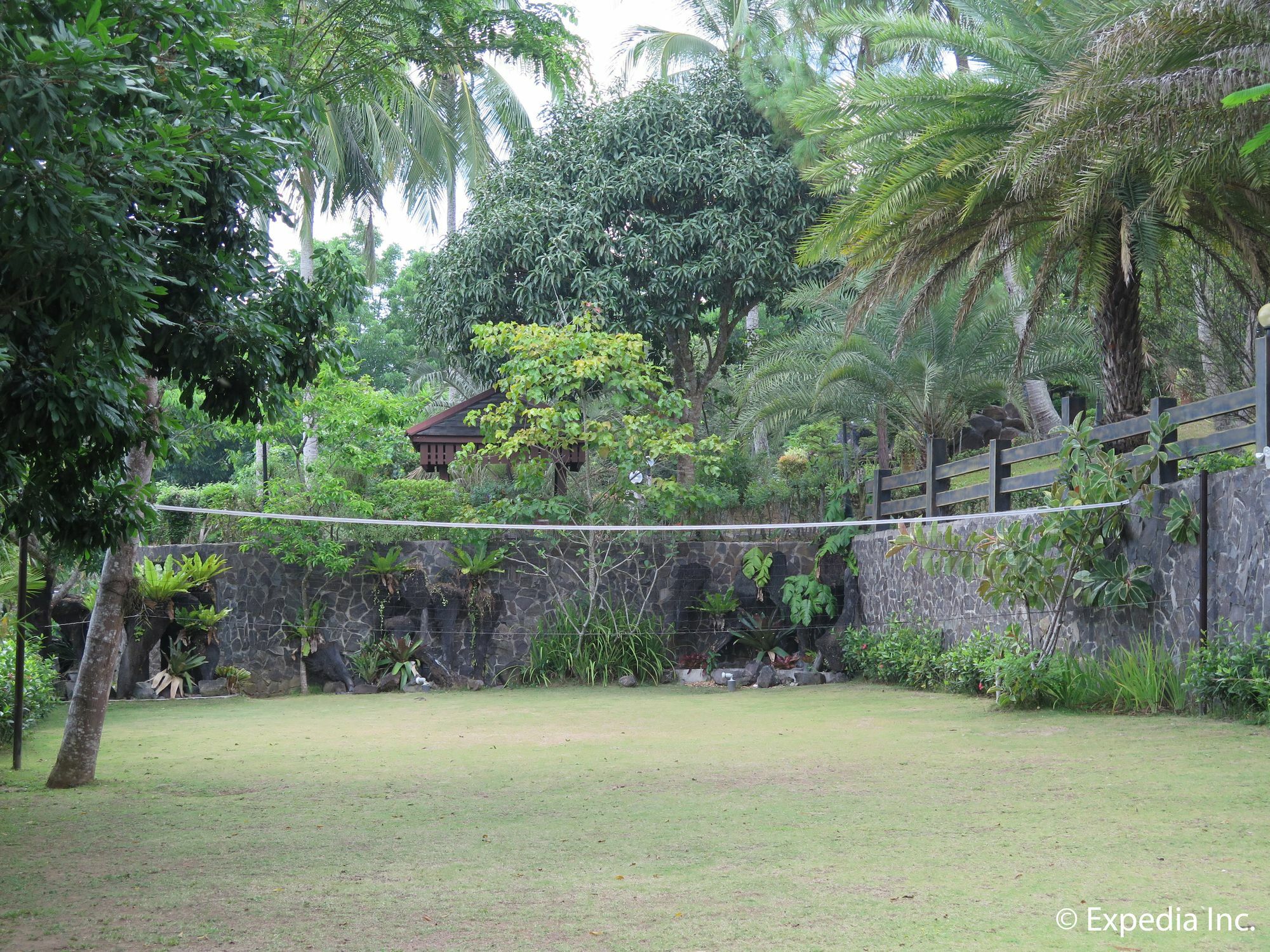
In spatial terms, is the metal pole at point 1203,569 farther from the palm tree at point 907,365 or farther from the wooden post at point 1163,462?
the palm tree at point 907,365

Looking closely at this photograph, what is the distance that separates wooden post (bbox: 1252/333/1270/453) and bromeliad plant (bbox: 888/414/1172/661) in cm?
100

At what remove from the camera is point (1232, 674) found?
7.85 metres

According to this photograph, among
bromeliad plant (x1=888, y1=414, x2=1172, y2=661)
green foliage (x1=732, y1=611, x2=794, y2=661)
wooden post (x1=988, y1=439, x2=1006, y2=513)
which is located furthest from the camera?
green foliage (x1=732, y1=611, x2=794, y2=661)

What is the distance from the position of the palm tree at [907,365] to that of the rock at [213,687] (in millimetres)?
7515

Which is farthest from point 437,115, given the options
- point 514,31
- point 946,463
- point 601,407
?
point 946,463

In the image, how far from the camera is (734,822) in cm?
523

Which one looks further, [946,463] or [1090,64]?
[946,463]

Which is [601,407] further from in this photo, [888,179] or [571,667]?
[888,179]

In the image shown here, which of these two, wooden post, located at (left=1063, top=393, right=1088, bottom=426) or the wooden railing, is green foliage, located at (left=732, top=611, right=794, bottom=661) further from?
wooden post, located at (left=1063, top=393, right=1088, bottom=426)

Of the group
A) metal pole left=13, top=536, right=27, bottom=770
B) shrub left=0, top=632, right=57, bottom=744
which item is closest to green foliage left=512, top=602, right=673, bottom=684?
shrub left=0, top=632, right=57, bottom=744

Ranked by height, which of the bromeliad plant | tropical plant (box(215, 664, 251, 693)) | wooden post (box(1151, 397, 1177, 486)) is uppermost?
wooden post (box(1151, 397, 1177, 486))

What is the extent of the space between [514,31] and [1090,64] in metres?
6.32

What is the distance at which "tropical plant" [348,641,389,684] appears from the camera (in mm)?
13875

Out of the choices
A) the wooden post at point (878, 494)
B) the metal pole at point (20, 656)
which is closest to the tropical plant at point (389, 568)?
the wooden post at point (878, 494)
